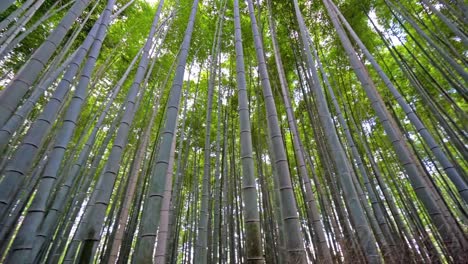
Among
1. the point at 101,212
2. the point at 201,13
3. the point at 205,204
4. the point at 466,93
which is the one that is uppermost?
the point at 201,13

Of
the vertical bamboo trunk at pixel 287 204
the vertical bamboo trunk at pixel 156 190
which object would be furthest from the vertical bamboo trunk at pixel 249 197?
the vertical bamboo trunk at pixel 156 190

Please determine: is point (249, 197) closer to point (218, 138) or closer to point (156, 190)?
point (156, 190)

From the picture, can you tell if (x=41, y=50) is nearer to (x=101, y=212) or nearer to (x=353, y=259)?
(x=101, y=212)

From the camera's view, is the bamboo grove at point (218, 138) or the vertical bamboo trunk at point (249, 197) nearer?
the vertical bamboo trunk at point (249, 197)

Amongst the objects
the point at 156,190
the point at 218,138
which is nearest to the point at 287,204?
the point at 156,190

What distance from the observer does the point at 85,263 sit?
131cm

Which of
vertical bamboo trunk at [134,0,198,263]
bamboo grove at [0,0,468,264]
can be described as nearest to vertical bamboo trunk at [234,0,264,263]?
bamboo grove at [0,0,468,264]

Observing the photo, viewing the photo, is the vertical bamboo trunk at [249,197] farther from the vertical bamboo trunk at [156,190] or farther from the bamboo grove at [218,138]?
the vertical bamboo trunk at [156,190]

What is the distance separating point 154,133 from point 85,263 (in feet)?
16.2

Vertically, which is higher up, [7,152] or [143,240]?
[7,152]

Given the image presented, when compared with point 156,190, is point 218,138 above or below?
above

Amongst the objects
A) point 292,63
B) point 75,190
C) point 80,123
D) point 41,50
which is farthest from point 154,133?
point 41,50

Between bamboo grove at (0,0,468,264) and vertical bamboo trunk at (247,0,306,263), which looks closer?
vertical bamboo trunk at (247,0,306,263)

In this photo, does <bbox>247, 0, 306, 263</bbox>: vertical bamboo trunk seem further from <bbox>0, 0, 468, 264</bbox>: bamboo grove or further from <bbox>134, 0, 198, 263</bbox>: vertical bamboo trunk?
<bbox>134, 0, 198, 263</bbox>: vertical bamboo trunk
